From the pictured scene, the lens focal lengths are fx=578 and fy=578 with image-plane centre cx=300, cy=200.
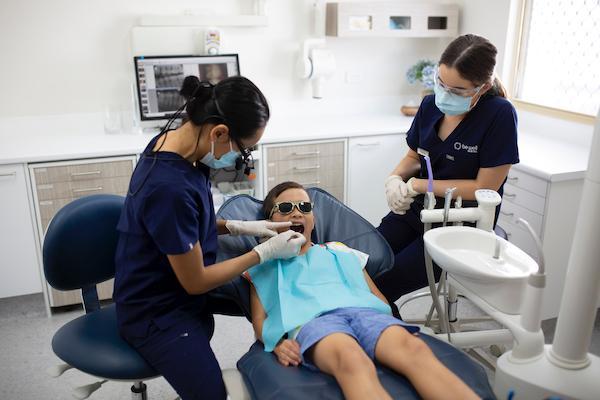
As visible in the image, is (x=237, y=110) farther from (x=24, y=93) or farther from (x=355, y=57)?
(x=355, y=57)

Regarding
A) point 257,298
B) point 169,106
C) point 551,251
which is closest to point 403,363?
point 257,298

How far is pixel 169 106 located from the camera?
3338 millimetres

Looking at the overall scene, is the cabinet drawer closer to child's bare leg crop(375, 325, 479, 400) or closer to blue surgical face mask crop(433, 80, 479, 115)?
blue surgical face mask crop(433, 80, 479, 115)

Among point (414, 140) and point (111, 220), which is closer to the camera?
point (111, 220)

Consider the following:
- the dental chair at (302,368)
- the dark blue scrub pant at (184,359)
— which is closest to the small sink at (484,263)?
the dental chair at (302,368)

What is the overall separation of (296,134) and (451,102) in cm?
140

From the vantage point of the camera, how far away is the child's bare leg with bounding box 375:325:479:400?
1452mm

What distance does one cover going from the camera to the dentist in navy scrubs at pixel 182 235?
156 cm

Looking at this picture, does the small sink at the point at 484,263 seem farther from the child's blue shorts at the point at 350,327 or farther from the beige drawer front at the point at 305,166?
the beige drawer front at the point at 305,166

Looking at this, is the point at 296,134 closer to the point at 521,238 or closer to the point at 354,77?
the point at 354,77

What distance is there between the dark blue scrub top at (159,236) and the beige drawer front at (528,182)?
1.63 m

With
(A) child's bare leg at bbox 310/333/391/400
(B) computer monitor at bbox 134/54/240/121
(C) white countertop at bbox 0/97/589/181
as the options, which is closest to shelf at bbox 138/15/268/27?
(B) computer monitor at bbox 134/54/240/121

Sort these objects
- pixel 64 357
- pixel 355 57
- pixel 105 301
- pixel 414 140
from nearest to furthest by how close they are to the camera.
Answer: pixel 64 357
pixel 414 140
pixel 105 301
pixel 355 57

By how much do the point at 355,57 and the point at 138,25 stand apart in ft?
4.66
